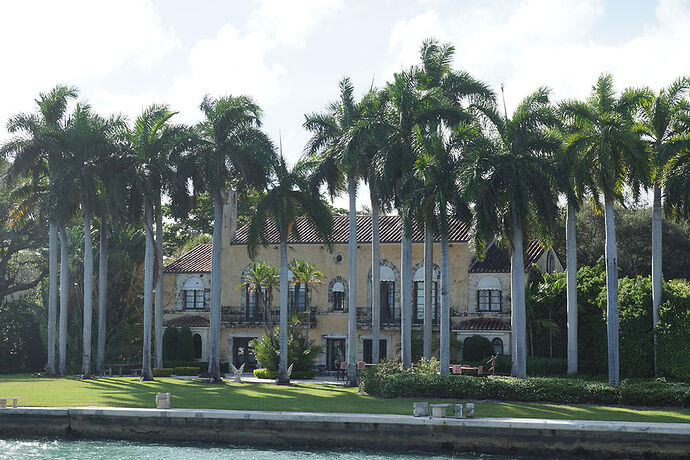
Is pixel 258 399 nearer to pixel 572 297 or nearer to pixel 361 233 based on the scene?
pixel 572 297

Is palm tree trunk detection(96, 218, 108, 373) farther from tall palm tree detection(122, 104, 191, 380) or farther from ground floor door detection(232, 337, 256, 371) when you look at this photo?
ground floor door detection(232, 337, 256, 371)

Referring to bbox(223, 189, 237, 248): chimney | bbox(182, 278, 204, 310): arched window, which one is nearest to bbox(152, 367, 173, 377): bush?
bbox(182, 278, 204, 310): arched window

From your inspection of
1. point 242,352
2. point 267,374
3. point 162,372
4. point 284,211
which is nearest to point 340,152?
point 284,211

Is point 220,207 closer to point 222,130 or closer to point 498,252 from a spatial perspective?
point 222,130

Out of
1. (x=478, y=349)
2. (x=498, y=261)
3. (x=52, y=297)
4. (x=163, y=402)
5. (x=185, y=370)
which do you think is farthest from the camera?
(x=52, y=297)

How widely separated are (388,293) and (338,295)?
299cm

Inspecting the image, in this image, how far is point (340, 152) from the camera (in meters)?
35.3

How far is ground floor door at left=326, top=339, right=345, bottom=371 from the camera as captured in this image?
4653 cm

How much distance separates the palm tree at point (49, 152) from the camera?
135 ft

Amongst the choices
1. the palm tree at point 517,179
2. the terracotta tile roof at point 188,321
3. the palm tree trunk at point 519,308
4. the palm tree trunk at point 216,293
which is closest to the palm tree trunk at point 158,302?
the palm tree trunk at point 216,293

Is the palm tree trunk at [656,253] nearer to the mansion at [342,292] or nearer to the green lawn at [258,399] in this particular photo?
the green lawn at [258,399]

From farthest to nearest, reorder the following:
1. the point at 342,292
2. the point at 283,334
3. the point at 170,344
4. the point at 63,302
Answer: the point at 170,344 < the point at 342,292 < the point at 63,302 < the point at 283,334

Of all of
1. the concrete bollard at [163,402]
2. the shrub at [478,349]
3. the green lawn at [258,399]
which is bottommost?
the green lawn at [258,399]

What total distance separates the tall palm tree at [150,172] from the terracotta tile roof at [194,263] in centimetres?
944
